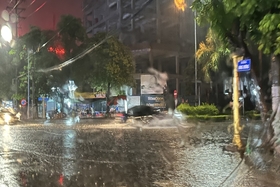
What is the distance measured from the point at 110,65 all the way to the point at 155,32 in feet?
99.9

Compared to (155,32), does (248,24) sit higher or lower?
lower

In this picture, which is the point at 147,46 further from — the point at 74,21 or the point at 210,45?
the point at 210,45

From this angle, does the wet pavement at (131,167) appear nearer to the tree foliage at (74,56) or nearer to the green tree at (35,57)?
the tree foliage at (74,56)

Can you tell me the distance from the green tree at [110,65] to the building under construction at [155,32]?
25.6 ft

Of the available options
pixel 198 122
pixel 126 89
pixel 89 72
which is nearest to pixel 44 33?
pixel 89 72

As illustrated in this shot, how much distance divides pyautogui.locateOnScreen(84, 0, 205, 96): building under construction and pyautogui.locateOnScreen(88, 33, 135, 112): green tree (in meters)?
7.79

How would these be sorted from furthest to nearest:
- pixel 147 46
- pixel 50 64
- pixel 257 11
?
pixel 147 46 < pixel 50 64 < pixel 257 11

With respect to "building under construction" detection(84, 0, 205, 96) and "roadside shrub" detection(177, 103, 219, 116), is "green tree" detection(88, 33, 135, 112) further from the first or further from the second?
"roadside shrub" detection(177, 103, 219, 116)

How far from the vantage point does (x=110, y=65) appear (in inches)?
1564

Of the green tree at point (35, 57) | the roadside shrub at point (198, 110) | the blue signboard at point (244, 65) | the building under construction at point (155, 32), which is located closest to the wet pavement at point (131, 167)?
the blue signboard at point (244, 65)

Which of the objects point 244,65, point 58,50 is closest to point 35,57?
point 58,50

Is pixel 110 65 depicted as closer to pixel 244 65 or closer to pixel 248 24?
pixel 244 65

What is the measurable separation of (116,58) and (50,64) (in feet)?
23.2

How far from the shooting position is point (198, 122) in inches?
1043
